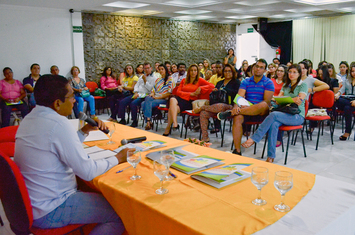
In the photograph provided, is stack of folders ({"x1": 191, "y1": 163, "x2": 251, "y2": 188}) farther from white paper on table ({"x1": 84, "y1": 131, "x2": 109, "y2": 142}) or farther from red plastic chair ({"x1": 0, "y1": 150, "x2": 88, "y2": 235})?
white paper on table ({"x1": 84, "y1": 131, "x2": 109, "y2": 142})

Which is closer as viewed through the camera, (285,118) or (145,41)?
(285,118)

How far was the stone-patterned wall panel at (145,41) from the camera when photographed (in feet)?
27.8

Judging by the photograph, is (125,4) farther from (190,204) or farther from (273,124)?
(190,204)

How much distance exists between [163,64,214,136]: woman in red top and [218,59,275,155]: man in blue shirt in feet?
Answer: 3.42

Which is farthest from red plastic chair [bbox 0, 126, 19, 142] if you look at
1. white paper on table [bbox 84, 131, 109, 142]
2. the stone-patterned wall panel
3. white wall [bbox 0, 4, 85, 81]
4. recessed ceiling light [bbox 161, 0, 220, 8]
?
the stone-patterned wall panel

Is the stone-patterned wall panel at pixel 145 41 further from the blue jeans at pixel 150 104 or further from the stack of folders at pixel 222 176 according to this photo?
the stack of folders at pixel 222 176

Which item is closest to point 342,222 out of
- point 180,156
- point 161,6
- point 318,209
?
point 318,209

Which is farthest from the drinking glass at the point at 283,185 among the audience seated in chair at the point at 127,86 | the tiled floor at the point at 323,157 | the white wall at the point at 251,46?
the white wall at the point at 251,46

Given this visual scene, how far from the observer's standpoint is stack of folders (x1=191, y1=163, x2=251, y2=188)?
4.77ft

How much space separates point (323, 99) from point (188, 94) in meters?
2.23

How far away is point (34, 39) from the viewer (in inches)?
294

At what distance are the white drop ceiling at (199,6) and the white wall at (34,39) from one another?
0.31 metres

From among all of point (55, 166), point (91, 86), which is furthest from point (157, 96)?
point (55, 166)

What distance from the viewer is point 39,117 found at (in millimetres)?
1488
